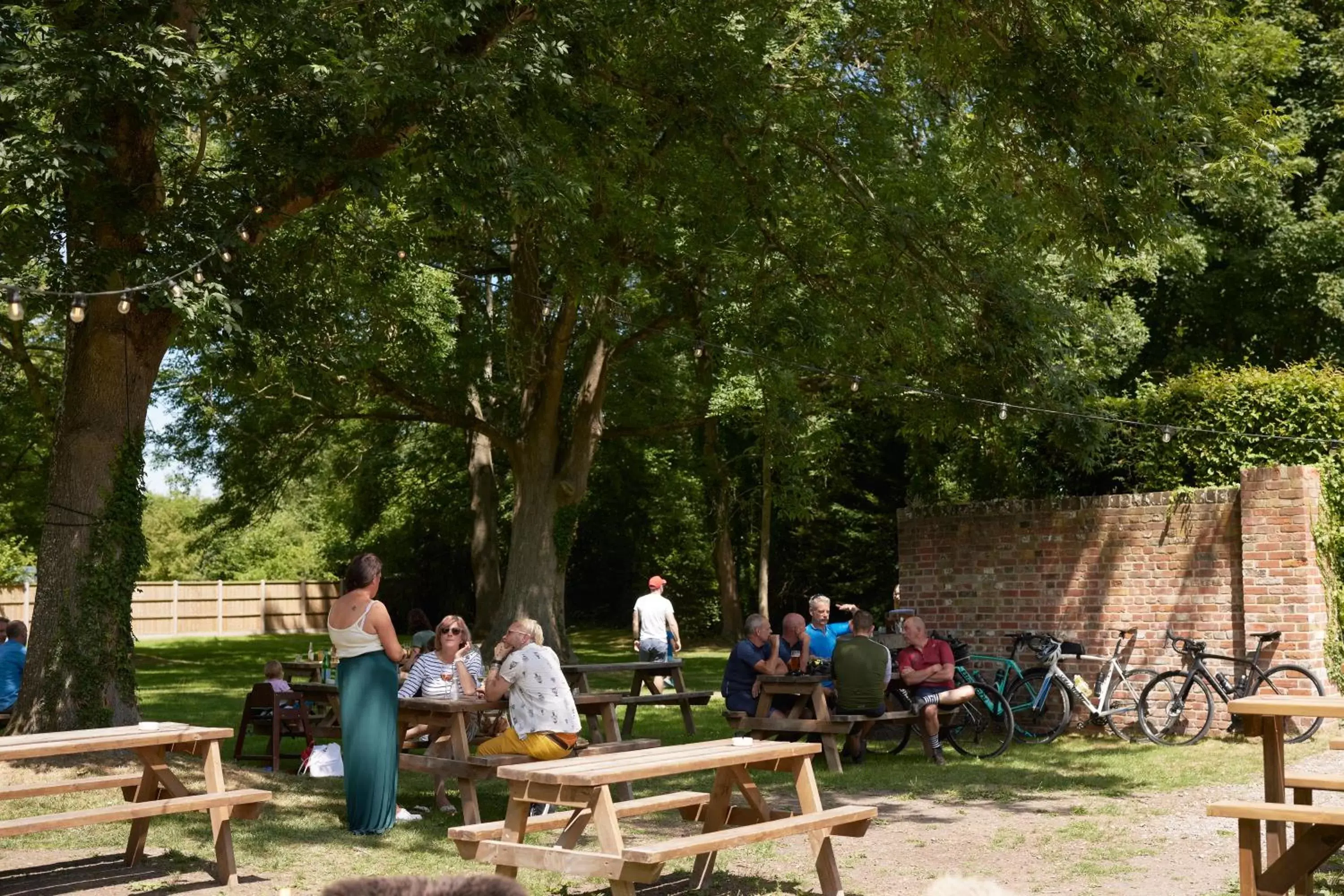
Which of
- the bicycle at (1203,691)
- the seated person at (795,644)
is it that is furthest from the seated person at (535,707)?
the bicycle at (1203,691)

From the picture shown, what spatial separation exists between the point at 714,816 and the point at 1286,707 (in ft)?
9.35

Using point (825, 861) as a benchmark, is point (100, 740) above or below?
above

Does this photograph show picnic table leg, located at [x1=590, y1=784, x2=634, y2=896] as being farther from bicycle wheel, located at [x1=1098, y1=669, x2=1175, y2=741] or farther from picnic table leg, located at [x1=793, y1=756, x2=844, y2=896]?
bicycle wheel, located at [x1=1098, y1=669, x2=1175, y2=741]

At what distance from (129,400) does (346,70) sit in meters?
3.33

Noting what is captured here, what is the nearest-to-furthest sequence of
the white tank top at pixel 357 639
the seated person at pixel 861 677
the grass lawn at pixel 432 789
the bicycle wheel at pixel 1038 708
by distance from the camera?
the grass lawn at pixel 432 789
the white tank top at pixel 357 639
the seated person at pixel 861 677
the bicycle wheel at pixel 1038 708

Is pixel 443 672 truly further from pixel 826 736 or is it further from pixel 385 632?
pixel 826 736

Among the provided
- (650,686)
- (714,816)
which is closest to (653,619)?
(650,686)

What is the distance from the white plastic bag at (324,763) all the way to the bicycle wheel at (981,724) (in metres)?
5.28

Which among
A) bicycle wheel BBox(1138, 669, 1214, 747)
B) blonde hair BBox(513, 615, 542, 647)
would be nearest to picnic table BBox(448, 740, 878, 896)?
blonde hair BBox(513, 615, 542, 647)

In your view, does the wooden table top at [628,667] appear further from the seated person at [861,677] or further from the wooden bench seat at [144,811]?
the wooden bench seat at [144,811]

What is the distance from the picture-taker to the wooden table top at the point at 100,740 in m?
6.51

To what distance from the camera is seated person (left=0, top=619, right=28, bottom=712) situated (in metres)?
11.6

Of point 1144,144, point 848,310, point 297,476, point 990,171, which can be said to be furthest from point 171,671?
point 1144,144

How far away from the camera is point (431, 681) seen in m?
9.88
